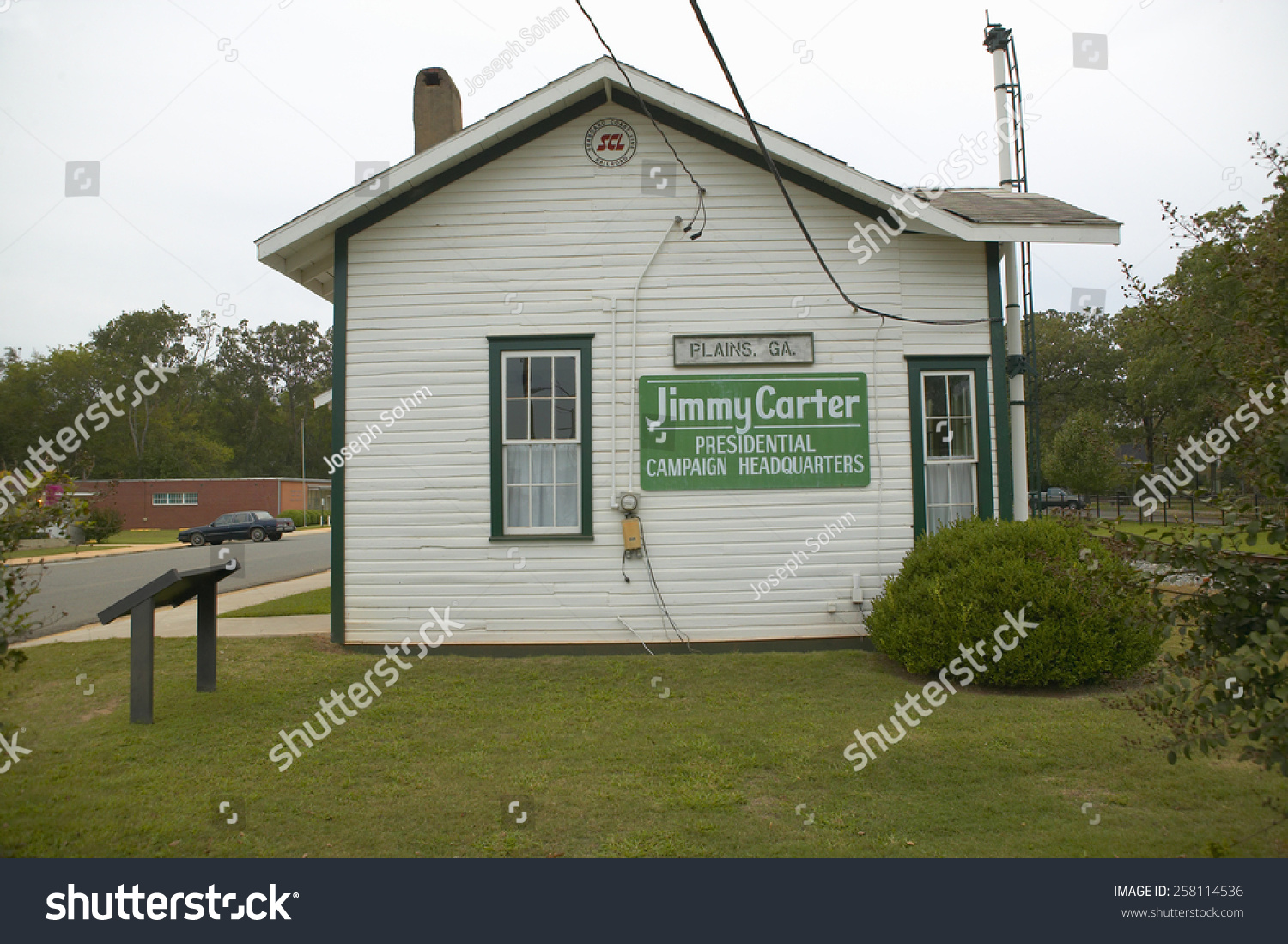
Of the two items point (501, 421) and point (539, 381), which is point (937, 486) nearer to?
point (539, 381)

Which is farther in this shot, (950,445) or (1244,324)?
(950,445)

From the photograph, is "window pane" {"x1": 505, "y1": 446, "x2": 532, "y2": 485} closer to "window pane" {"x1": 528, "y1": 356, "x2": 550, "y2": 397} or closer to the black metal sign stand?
"window pane" {"x1": 528, "y1": 356, "x2": 550, "y2": 397}

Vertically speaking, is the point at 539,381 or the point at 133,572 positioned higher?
the point at 539,381

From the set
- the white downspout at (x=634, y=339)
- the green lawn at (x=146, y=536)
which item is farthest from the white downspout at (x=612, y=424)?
the green lawn at (x=146, y=536)

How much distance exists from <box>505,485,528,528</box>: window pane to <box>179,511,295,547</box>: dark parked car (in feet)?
116

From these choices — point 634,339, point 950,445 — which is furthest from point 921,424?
point 634,339

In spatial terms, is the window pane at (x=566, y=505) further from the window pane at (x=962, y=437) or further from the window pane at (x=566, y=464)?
the window pane at (x=962, y=437)

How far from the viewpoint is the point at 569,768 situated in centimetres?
508

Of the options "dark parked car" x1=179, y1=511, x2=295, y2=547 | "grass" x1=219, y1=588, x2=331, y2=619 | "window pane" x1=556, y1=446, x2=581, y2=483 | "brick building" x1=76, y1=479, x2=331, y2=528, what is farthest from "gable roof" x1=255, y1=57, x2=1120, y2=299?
"brick building" x1=76, y1=479, x2=331, y2=528

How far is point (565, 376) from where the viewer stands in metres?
8.79

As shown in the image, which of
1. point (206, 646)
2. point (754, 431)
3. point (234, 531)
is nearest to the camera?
point (206, 646)

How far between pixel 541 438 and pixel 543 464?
0.29 meters

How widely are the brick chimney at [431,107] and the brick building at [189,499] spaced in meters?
47.2
